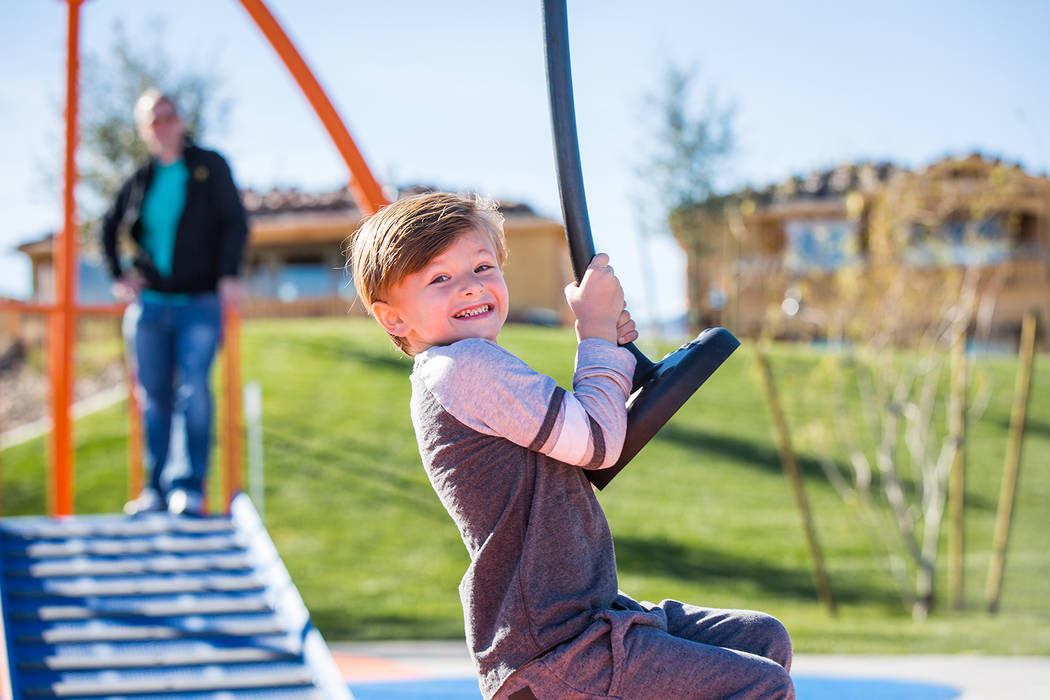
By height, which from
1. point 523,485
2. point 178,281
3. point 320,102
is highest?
point 320,102

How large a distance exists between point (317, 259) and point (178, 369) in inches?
873

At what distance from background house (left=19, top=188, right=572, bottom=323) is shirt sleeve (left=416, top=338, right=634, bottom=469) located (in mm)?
22019

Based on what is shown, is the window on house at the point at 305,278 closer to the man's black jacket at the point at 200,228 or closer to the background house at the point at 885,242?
the background house at the point at 885,242

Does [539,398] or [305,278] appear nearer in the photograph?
[539,398]

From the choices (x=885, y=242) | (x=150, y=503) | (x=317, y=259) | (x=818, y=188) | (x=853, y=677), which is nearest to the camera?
(x=853, y=677)

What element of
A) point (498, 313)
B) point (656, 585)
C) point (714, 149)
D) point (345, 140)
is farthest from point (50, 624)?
point (714, 149)

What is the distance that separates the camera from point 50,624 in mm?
3871

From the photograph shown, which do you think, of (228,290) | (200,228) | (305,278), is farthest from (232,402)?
(305,278)

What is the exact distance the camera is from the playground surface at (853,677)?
419 centimetres

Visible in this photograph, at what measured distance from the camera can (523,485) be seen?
1.73m

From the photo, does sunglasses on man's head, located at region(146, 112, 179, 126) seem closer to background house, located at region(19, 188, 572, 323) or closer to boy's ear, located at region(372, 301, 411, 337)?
boy's ear, located at region(372, 301, 411, 337)

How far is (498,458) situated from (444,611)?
6104 millimetres

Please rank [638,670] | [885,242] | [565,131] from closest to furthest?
[638,670], [565,131], [885,242]

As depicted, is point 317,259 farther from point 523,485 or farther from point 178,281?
point 523,485
